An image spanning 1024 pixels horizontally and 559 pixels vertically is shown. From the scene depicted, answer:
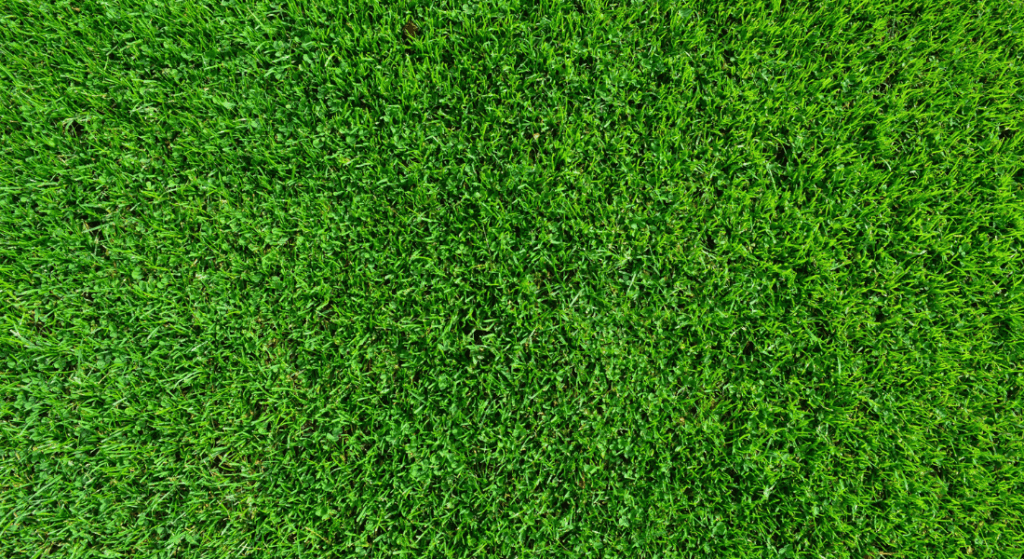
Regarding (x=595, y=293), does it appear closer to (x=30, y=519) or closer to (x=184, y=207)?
(x=184, y=207)

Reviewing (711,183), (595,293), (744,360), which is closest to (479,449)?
(595,293)

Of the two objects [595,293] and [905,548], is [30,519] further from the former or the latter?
[905,548]

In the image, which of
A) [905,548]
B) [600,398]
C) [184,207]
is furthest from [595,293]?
[184,207]

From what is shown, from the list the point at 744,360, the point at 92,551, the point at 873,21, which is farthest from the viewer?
the point at 873,21

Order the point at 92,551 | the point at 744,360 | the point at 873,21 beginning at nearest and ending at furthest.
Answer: the point at 92,551, the point at 744,360, the point at 873,21

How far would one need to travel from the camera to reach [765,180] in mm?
2623

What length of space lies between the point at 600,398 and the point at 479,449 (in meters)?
0.60

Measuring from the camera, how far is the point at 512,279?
8.19ft

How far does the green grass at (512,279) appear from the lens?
2.36 metres

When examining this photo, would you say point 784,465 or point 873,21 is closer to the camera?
point 784,465

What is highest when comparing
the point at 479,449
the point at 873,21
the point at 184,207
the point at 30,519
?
the point at 873,21

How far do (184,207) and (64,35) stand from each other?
1.10 metres

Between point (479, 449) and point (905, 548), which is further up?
point (905, 548)

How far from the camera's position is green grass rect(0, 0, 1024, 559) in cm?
236
